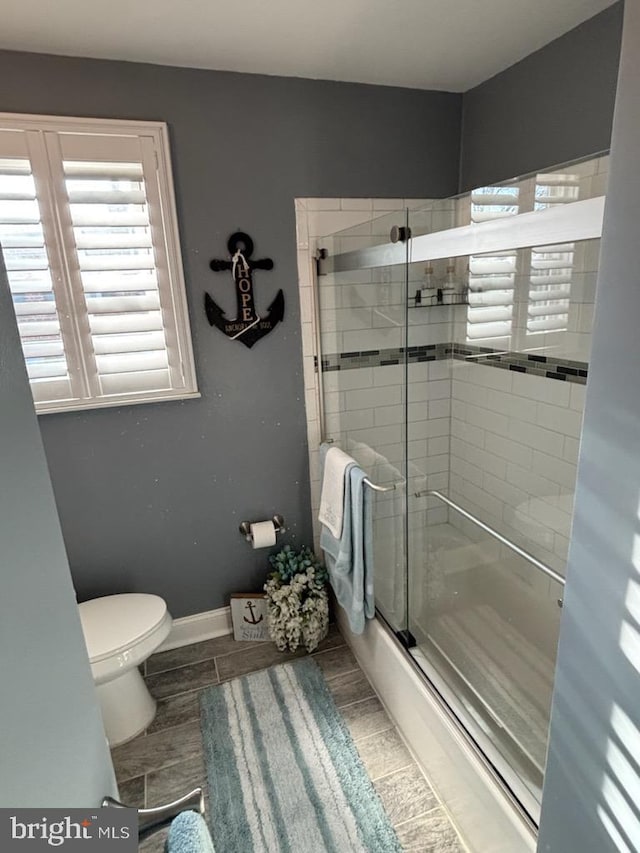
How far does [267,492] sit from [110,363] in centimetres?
91

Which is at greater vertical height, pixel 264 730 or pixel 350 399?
pixel 350 399

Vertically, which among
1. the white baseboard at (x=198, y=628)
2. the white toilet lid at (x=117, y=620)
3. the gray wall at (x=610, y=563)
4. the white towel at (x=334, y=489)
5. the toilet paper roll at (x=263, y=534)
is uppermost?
the gray wall at (x=610, y=563)

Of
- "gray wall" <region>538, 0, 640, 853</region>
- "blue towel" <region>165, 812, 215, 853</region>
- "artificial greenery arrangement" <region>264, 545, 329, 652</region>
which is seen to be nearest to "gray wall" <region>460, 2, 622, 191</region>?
"gray wall" <region>538, 0, 640, 853</region>

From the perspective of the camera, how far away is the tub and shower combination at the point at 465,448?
1.55 metres

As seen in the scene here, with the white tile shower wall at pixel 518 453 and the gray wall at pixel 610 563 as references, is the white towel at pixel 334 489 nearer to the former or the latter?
the white tile shower wall at pixel 518 453

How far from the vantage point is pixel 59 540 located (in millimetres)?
644

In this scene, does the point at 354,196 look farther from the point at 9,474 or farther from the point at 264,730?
the point at 264,730

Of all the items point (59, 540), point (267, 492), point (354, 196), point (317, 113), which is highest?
point (317, 113)

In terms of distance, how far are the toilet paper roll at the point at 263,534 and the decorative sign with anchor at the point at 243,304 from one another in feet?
2.78

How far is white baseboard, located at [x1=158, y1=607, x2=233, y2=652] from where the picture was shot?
2.37 m

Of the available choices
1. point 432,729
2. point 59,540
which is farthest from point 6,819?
point 432,729

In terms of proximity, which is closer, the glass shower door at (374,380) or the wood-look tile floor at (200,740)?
the wood-look tile floor at (200,740)

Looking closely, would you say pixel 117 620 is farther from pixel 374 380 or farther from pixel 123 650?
pixel 374 380

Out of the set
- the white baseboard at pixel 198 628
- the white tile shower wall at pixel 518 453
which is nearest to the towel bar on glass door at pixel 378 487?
the white tile shower wall at pixel 518 453
